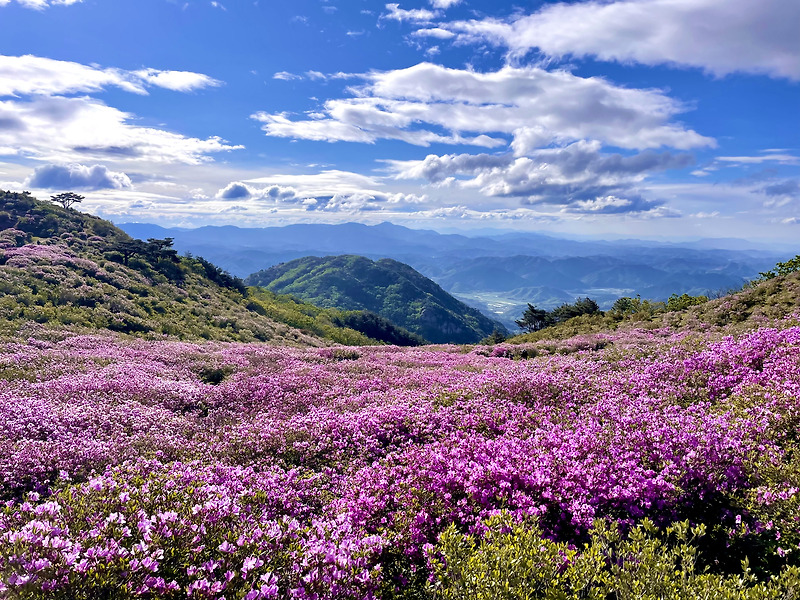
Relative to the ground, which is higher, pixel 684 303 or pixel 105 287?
pixel 684 303

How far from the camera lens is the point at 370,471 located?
24.8ft

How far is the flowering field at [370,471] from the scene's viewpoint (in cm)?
449

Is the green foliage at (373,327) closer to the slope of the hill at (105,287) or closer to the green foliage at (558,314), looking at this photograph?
the slope of the hill at (105,287)

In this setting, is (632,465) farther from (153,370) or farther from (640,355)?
(153,370)

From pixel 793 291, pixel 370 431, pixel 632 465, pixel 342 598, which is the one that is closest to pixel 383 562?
pixel 342 598

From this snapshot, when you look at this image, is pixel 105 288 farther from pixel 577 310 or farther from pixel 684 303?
pixel 577 310

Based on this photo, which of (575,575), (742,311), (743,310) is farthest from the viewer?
(743,310)

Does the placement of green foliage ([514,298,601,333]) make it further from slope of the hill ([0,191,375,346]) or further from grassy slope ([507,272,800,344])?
slope of the hill ([0,191,375,346])

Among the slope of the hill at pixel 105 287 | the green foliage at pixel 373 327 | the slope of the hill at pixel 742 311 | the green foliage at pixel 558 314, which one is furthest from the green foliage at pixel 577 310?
the green foliage at pixel 373 327

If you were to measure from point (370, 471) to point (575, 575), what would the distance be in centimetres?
417

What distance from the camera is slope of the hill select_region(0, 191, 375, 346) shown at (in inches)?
1177

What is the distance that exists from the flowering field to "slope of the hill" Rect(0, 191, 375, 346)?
17.9 m

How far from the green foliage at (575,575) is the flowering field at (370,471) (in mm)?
555

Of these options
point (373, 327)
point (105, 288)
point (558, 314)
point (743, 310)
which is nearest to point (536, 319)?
point (558, 314)
